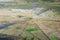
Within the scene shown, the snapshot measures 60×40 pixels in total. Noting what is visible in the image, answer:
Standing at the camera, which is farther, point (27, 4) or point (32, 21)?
point (27, 4)

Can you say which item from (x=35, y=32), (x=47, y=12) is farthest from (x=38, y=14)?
(x=35, y=32)

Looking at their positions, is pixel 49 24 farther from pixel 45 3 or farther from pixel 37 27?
pixel 45 3

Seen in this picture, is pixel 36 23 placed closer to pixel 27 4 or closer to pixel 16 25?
pixel 16 25

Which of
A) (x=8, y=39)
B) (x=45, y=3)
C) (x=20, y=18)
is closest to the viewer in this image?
(x=8, y=39)

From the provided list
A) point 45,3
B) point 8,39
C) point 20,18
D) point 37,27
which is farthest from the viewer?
point 45,3

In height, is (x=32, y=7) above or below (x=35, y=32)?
above

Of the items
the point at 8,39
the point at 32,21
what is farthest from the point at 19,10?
the point at 8,39

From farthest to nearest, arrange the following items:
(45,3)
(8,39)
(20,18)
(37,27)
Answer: (45,3)
(20,18)
(37,27)
(8,39)

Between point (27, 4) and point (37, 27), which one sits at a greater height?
point (27, 4)

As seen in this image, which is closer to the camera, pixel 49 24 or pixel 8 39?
pixel 8 39
